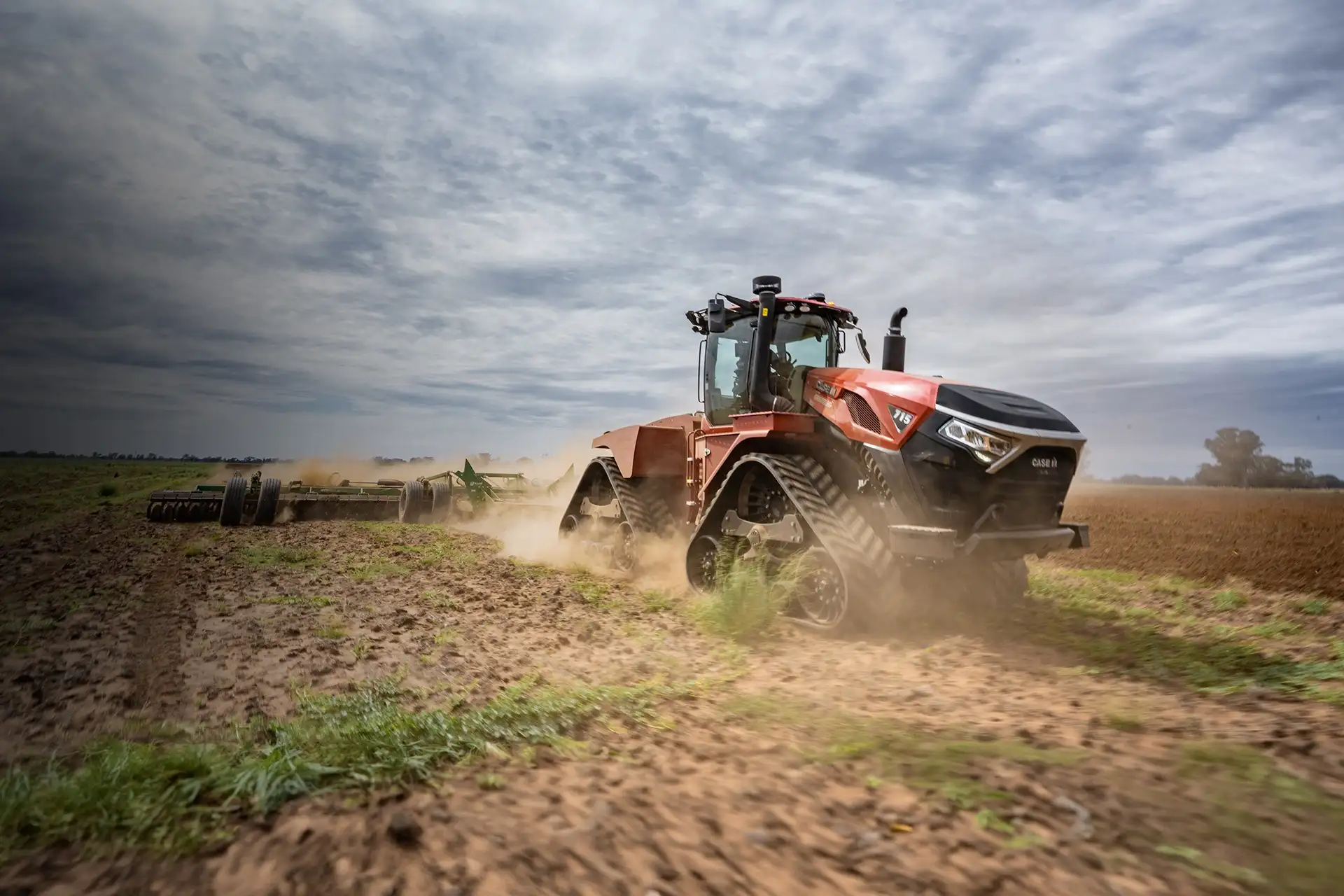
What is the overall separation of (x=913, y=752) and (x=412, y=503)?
632 inches

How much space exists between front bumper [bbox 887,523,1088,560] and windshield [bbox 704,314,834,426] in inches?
89.4

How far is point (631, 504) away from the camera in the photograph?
10.2m

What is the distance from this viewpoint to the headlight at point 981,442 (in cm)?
640

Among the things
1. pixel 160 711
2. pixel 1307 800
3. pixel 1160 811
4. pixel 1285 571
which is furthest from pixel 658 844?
pixel 1285 571

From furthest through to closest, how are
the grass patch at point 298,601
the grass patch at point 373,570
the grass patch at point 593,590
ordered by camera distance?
the grass patch at point 373,570 < the grass patch at point 593,590 < the grass patch at point 298,601

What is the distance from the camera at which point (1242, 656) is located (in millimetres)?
5863

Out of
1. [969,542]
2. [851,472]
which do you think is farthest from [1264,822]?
[851,472]

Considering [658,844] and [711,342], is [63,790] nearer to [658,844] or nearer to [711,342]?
[658,844]

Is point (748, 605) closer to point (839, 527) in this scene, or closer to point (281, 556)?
point (839, 527)

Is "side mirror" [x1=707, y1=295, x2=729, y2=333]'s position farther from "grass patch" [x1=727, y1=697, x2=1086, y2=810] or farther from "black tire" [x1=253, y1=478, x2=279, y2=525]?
"black tire" [x1=253, y1=478, x2=279, y2=525]

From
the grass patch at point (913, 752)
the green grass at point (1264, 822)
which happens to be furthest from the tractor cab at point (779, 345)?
the green grass at point (1264, 822)

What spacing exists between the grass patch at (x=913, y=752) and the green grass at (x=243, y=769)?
87 cm

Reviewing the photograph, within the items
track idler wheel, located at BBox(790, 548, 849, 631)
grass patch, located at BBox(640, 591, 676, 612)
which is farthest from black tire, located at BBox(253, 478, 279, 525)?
track idler wheel, located at BBox(790, 548, 849, 631)

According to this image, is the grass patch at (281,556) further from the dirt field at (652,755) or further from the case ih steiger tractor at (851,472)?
the case ih steiger tractor at (851,472)
